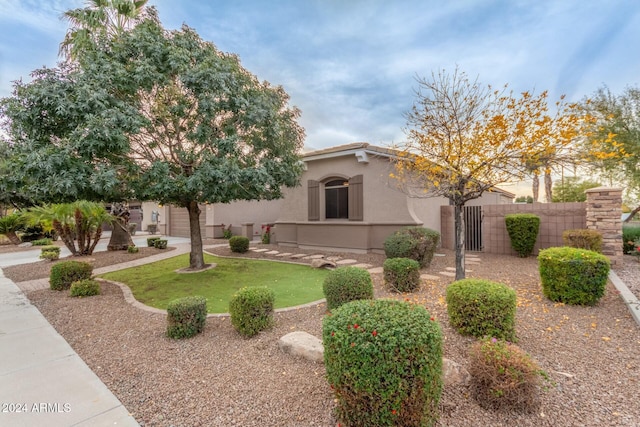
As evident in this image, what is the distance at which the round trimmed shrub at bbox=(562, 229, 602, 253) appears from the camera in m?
7.05

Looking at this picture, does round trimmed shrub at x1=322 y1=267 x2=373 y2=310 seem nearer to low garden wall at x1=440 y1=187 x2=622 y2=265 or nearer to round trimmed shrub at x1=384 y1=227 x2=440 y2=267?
round trimmed shrub at x1=384 y1=227 x2=440 y2=267

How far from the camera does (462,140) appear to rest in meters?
5.72

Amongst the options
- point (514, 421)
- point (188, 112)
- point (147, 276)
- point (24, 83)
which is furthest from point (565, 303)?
point (24, 83)

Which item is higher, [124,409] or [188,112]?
[188,112]

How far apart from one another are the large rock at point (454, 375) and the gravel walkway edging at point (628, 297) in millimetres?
2953

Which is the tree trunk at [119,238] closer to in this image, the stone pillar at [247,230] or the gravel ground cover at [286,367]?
the stone pillar at [247,230]

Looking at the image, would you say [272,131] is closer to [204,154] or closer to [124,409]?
[204,154]

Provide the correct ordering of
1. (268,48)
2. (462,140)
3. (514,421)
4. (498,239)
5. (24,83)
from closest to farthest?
(514,421) → (24,83) → (462,140) → (268,48) → (498,239)

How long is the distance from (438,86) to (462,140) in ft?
4.07

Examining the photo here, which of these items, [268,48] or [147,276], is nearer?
[147,276]

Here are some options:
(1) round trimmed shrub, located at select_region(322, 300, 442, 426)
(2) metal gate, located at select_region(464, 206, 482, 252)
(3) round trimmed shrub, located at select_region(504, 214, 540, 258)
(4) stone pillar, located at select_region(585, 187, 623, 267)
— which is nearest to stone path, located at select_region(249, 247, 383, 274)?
(3) round trimmed shrub, located at select_region(504, 214, 540, 258)

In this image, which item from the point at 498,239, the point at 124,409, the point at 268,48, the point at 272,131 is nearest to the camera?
the point at 124,409

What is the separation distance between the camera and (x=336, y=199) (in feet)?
38.9

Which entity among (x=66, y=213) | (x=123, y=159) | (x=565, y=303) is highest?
(x=123, y=159)
